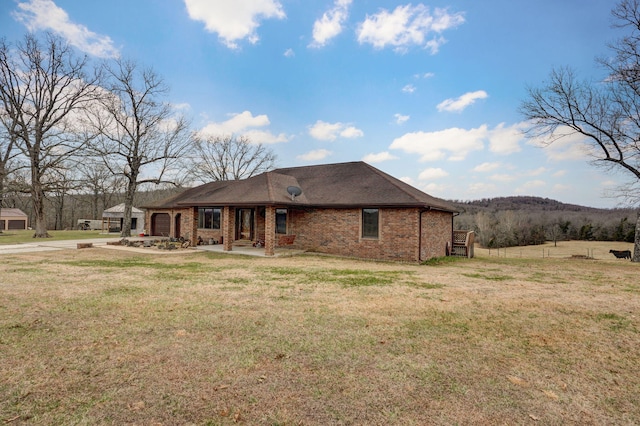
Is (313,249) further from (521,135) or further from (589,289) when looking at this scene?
(521,135)

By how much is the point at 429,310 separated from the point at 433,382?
2.80 m

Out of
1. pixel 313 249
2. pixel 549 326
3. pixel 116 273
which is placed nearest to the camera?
pixel 549 326

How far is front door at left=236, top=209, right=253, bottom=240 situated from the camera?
1945cm

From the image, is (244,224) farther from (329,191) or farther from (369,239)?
(369,239)

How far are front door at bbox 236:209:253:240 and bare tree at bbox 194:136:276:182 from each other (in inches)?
817

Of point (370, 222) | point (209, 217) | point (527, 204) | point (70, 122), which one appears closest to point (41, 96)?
A: point (70, 122)

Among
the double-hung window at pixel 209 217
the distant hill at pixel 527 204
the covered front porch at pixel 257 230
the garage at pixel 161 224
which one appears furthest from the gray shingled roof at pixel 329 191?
the distant hill at pixel 527 204

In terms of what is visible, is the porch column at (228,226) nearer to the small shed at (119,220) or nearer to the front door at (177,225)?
the front door at (177,225)

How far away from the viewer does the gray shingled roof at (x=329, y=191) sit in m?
13.9

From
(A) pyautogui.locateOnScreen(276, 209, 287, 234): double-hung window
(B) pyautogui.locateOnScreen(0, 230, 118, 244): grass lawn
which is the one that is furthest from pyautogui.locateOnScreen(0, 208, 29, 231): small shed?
(A) pyautogui.locateOnScreen(276, 209, 287, 234): double-hung window

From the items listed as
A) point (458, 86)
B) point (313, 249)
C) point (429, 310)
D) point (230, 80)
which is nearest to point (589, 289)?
point (429, 310)

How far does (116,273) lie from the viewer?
369 inches

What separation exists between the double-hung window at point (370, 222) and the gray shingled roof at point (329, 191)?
0.56 metres

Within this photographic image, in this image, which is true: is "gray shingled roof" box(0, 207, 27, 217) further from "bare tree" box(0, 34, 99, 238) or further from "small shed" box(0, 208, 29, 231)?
"bare tree" box(0, 34, 99, 238)
